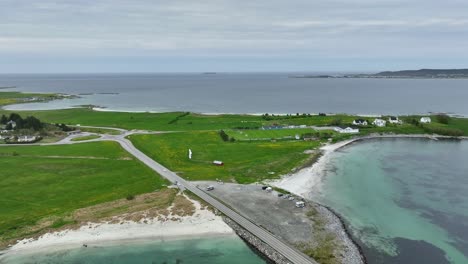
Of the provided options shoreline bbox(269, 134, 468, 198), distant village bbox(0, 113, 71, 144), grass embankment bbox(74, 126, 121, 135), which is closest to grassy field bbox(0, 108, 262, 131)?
grass embankment bbox(74, 126, 121, 135)

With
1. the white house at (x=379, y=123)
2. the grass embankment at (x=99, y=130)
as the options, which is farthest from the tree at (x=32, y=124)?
the white house at (x=379, y=123)

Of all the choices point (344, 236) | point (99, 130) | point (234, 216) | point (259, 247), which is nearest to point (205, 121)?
point (99, 130)

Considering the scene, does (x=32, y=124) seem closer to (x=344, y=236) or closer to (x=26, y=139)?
(x=26, y=139)

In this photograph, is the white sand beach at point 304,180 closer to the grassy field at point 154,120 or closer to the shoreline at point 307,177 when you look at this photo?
the shoreline at point 307,177

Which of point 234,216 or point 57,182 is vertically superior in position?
point 57,182

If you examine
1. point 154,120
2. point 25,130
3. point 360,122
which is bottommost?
point 154,120

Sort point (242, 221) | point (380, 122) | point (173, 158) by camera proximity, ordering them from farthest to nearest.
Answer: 1. point (380, 122)
2. point (173, 158)
3. point (242, 221)

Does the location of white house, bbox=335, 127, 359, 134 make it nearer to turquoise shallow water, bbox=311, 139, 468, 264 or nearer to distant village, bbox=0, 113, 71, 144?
turquoise shallow water, bbox=311, 139, 468, 264
